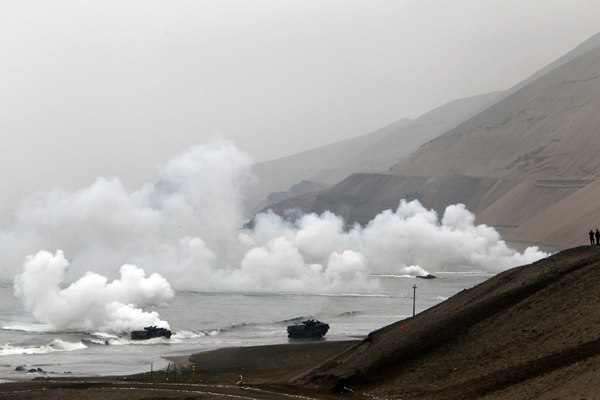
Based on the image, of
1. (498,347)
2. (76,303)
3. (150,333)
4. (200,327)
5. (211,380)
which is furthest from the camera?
(200,327)

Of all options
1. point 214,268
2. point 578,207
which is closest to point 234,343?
point 214,268

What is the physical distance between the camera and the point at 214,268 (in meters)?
129

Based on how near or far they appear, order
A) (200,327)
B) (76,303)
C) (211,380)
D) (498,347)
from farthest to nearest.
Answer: (200,327)
(76,303)
(211,380)
(498,347)

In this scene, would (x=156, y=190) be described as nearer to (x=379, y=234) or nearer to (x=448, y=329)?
(x=379, y=234)

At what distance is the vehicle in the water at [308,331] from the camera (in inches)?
Result: 2815

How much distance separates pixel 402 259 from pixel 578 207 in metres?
69.7

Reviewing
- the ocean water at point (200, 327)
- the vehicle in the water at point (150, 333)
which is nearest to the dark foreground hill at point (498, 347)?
the ocean water at point (200, 327)

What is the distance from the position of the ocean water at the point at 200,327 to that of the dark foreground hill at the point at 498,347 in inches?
810

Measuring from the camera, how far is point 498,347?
122ft

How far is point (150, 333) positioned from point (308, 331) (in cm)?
1697

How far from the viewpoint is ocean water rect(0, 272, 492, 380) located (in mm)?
57500

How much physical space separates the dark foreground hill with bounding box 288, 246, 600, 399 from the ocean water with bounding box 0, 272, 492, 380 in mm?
20582

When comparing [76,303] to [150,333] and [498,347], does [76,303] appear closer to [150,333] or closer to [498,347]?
[150,333]

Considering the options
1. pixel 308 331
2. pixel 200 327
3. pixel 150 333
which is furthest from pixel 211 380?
pixel 200 327
